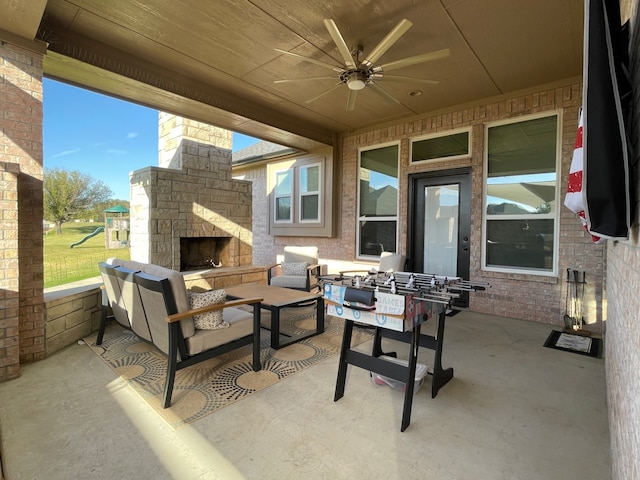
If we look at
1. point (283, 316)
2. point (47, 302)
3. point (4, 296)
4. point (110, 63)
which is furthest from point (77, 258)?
point (283, 316)

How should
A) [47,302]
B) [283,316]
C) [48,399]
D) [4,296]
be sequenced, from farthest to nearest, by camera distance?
1. [283,316]
2. [47,302]
3. [4,296]
4. [48,399]

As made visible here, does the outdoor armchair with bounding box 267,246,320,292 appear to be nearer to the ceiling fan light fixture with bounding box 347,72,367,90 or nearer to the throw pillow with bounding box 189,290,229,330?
the throw pillow with bounding box 189,290,229,330


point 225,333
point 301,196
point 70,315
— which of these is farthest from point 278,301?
point 301,196

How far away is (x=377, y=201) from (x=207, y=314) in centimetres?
438

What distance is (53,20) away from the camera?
306 centimetres

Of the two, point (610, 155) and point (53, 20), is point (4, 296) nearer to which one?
point (53, 20)

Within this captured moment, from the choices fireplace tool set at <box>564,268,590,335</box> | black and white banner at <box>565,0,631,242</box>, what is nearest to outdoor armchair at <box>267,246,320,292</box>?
fireplace tool set at <box>564,268,590,335</box>

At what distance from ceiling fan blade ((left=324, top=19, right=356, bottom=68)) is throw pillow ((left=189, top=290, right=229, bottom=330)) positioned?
2332 mm

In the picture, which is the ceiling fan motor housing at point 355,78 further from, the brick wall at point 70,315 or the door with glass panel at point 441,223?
the brick wall at point 70,315

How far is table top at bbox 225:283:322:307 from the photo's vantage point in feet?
11.4

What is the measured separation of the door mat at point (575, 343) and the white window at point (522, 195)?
3.00 feet

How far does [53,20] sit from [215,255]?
4218 millimetres

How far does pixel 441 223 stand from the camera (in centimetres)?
542

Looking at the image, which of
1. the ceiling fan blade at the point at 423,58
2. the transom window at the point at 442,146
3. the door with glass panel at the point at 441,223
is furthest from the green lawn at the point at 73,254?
the transom window at the point at 442,146
